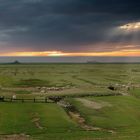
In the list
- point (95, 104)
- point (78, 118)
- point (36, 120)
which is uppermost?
point (95, 104)

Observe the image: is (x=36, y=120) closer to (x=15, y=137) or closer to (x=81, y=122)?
(x=81, y=122)

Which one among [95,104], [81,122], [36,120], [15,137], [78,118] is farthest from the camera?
[95,104]

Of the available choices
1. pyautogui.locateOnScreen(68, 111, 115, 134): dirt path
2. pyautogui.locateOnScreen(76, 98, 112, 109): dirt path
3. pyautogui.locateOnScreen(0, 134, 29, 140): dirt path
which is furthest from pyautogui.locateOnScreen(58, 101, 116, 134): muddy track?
pyautogui.locateOnScreen(0, 134, 29, 140): dirt path

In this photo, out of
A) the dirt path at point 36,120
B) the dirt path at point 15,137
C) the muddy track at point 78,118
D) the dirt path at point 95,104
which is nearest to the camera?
the dirt path at point 15,137

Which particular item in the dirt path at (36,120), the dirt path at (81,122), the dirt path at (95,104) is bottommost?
the dirt path at (81,122)

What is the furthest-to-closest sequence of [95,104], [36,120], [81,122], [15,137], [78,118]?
[95,104]
[78,118]
[81,122]
[36,120]
[15,137]

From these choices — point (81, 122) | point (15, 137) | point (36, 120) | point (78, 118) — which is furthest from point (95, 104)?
point (15, 137)

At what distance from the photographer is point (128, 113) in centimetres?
5116

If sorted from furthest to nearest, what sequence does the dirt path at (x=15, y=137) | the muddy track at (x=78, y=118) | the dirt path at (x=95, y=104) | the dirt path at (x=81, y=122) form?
the dirt path at (x=95, y=104) → the muddy track at (x=78, y=118) → the dirt path at (x=81, y=122) → the dirt path at (x=15, y=137)

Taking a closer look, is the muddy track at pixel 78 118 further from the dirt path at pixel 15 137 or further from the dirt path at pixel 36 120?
the dirt path at pixel 15 137

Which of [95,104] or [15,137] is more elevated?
[95,104]

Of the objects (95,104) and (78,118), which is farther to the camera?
(95,104)

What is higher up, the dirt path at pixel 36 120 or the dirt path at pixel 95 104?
the dirt path at pixel 95 104

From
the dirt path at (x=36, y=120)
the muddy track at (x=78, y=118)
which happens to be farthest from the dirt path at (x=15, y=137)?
the muddy track at (x=78, y=118)
